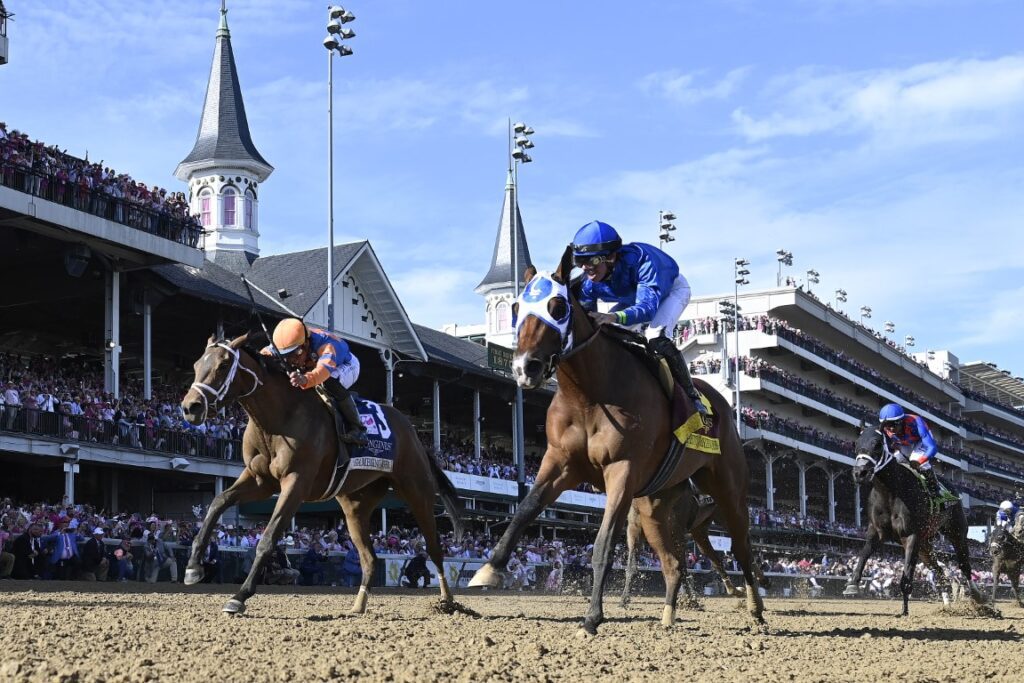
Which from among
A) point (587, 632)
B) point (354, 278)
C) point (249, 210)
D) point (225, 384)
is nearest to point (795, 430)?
point (249, 210)

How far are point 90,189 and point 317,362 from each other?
17.9 meters

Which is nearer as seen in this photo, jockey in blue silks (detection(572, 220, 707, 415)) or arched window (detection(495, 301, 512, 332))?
jockey in blue silks (detection(572, 220, 707, 415))

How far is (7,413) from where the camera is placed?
24.0 m

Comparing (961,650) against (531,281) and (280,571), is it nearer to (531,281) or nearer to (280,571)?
(531,281)

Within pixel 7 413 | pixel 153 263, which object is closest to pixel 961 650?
pixel 7 413

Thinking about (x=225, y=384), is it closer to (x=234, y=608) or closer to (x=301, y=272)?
(x=234, y=608)

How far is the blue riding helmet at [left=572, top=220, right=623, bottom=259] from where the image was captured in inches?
358

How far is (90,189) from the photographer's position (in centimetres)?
2659

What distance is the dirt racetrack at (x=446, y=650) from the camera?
600 centimetres

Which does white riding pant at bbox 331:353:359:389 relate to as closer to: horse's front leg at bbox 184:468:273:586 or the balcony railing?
horse's front leg at bbox 184:468:273:586

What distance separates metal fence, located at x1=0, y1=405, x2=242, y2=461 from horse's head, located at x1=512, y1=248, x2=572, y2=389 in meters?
18.5

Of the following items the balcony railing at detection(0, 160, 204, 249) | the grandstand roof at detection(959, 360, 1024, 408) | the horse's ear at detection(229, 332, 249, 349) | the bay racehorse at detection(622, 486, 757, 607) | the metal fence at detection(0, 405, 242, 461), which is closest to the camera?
the horse's ear at detection(229, 332, 249, 349)

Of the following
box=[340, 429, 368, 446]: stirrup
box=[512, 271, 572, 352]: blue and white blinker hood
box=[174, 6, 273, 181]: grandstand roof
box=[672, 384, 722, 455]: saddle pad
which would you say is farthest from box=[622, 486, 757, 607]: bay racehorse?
box=[174, 6, 273, 181]: grandstand roof

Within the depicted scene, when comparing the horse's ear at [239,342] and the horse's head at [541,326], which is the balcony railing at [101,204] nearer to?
the horse's ear at [239,342]
